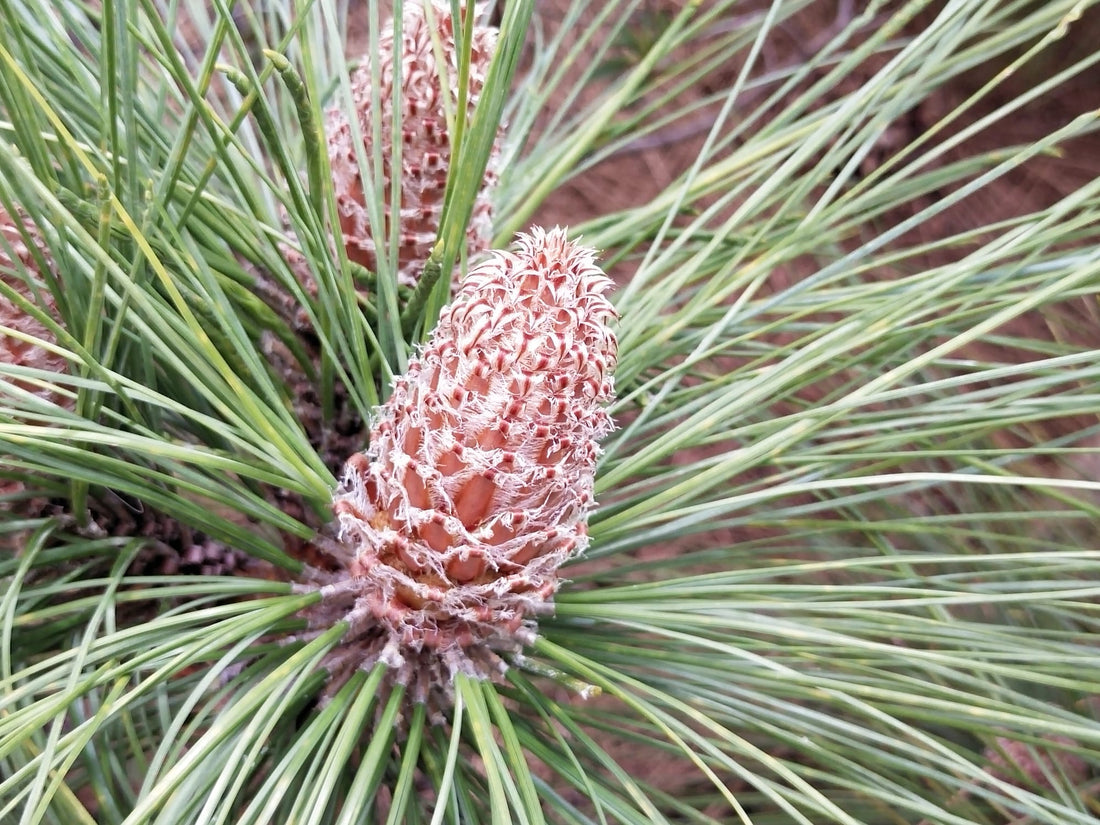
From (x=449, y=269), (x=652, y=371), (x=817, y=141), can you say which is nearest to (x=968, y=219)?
(x=652, y=371)

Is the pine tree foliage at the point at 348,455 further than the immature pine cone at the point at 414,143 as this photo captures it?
No

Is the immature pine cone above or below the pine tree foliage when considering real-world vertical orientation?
above

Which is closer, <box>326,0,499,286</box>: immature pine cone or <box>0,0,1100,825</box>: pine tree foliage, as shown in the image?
<box>0,0,1100,825</box>: pine tree foliage

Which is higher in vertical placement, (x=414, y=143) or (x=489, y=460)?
(x=414, y=143)

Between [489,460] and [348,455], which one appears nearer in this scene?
[489,460]

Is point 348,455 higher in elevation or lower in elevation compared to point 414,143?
lower
